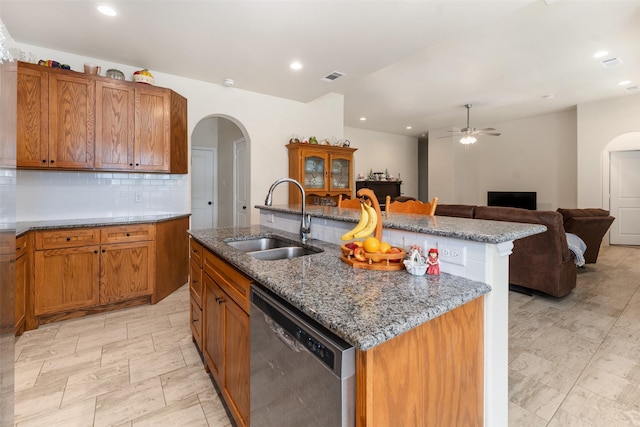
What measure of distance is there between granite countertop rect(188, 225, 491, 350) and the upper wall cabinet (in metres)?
2.43

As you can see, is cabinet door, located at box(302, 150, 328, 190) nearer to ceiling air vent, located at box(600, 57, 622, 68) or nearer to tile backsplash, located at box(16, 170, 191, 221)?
tile backsplash, located at box(16, 170, 191, 221)

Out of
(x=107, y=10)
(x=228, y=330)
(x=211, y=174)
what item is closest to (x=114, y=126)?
(x=107, y=10)

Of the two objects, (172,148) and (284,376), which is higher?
(172,148)

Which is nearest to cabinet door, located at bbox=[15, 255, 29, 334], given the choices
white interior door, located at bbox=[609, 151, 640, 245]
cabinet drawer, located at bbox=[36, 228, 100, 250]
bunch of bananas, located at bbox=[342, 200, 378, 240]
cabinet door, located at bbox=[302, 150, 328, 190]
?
cabinet drawer, located at bbox=[36, 228, 100, 250]

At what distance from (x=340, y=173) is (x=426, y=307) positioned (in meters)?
4.16

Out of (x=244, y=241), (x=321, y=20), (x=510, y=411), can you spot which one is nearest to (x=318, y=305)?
(x=244, y=241)

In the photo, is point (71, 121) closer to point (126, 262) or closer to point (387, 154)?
point (126, 262)

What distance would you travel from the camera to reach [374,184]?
7.34 meters

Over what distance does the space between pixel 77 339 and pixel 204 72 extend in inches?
118

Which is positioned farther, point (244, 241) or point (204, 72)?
point (204, 72)

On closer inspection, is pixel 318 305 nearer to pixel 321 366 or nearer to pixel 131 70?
pixel 321 366

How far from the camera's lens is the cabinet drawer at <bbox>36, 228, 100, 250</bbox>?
8.45ft

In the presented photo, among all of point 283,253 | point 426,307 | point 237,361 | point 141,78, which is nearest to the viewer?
point 426,307

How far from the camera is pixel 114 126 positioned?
307 centimetres
